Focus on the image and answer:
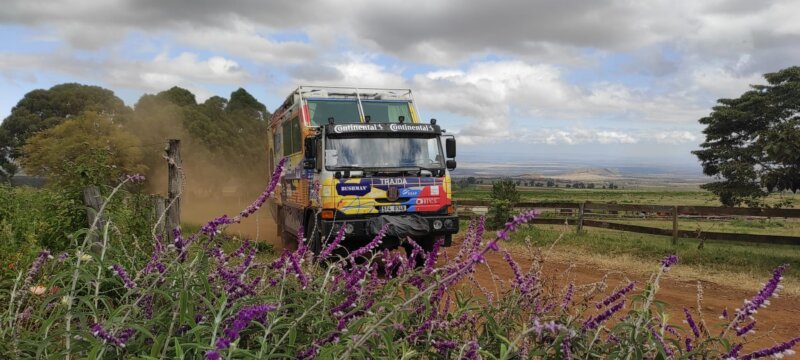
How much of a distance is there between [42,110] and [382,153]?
47.6m

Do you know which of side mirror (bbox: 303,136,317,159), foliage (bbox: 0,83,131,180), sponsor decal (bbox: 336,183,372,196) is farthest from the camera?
foliage (bbox: 0,83,131,180)

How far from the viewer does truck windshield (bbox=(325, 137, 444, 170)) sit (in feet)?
34.8

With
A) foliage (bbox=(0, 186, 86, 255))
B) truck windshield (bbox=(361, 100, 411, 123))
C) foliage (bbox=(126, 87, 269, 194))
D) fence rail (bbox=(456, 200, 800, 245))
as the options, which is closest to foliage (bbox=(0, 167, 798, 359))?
foliage (bbox=(0, 186, 86, 255))

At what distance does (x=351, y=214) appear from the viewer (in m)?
10.4

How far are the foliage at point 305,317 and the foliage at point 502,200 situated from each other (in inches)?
710

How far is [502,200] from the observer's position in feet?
67.3

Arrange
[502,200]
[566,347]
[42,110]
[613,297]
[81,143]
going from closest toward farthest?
[566,347], [613,297], [502,200], [81,143], [42,110]

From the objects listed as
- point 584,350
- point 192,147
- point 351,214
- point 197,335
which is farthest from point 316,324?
point 192,147

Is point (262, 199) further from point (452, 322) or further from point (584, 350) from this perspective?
point (584, 350)

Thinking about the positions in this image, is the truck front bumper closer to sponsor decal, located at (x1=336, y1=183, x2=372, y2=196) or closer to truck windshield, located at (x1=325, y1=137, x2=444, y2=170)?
sponsor decal, located at (x1=336, y1=183, x2=372, y2=196)

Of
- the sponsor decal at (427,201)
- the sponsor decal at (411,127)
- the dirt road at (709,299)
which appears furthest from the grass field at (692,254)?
the sponsor decal at (411,127)

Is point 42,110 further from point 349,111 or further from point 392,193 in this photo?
point 392,193

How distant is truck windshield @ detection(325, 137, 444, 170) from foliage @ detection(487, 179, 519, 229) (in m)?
9.52

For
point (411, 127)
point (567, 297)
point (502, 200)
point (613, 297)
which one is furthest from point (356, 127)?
point (502, 200)
